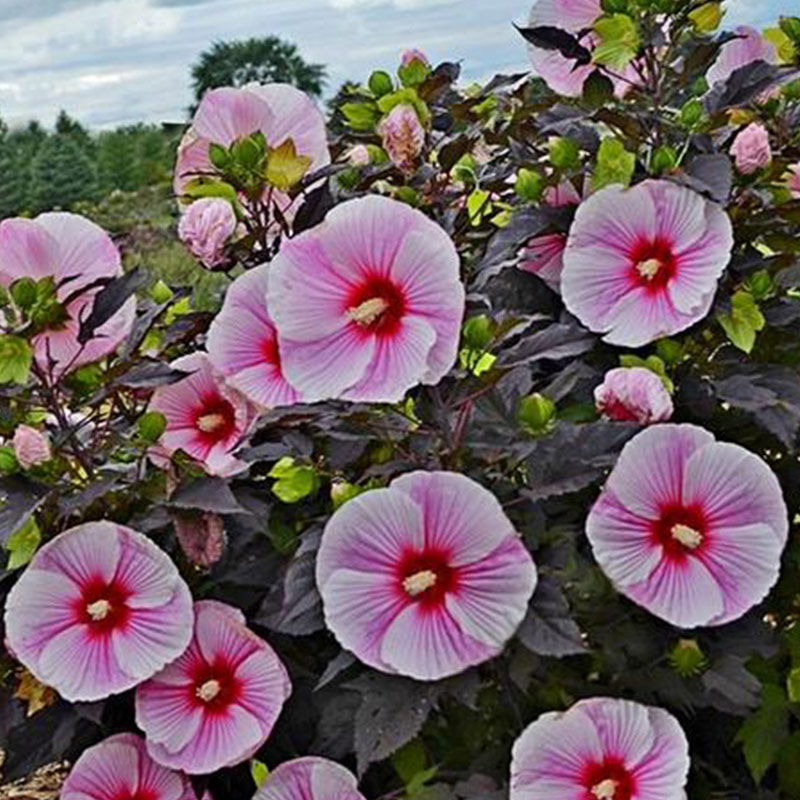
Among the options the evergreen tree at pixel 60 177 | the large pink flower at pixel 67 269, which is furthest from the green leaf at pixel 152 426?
the evergreen tree at pixel 60 177

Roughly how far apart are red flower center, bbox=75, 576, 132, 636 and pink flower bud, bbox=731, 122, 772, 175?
2.53 ft

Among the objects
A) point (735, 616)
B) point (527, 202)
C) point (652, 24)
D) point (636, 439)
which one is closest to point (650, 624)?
point (735, 616)

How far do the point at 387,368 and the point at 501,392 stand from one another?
17 cm

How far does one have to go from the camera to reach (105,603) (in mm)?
1614

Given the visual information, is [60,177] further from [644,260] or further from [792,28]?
[644,260]

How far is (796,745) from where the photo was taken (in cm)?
174

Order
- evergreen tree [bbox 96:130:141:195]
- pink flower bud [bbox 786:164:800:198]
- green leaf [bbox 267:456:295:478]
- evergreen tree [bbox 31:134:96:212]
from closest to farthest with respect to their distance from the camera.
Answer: green leaf [bbox 267:456:295:478], pink flower bud [bbox 786:164:800:198], evergreen tree [bbox 31:134:96:212], evergreen tree [bbox 96:130:141:195]

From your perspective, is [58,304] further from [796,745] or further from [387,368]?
[796,745]

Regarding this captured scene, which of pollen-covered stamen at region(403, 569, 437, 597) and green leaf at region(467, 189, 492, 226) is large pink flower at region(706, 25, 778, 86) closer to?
green leaf at region(467, 189, 492, 226)

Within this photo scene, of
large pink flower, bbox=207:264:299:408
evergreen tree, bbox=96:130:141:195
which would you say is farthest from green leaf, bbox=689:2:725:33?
evergreen tree, bbox=96:130:141:195

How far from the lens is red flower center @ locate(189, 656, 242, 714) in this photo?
5.35 ft

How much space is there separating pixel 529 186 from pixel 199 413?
1.39ft

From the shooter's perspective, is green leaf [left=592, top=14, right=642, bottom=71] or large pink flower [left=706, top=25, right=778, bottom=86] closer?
green leaf [left=592, top=14, right=642, bottom=71]

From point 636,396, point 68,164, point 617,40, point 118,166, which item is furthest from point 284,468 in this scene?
point 118,166
